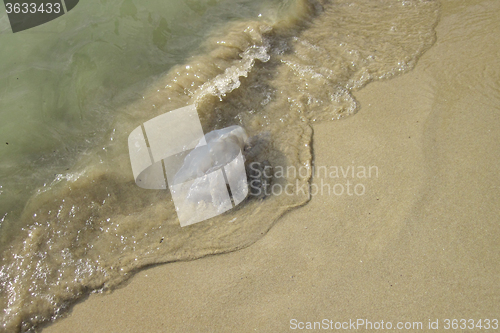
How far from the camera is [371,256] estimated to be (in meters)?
1.88

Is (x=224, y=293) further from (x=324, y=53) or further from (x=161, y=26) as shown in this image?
(x=161, y=26)

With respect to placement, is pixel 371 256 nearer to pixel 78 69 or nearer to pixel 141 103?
pixel 141 103

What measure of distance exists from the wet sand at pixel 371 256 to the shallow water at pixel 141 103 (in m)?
0.15

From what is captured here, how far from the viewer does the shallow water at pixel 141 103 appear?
2062mm

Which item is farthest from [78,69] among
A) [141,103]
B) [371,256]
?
[371,256]

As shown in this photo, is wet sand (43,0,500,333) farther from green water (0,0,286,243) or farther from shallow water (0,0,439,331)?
green water (0,0,286,243)

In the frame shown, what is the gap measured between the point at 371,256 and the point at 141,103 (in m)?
2.06

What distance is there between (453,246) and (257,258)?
1007mm

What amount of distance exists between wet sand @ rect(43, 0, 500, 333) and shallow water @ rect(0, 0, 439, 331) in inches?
5.9

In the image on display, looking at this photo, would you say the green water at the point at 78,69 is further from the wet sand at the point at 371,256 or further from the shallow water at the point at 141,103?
the wet sand at the point at 371,256

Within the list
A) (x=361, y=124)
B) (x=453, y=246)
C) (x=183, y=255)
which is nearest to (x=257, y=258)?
(x=183, y=255)

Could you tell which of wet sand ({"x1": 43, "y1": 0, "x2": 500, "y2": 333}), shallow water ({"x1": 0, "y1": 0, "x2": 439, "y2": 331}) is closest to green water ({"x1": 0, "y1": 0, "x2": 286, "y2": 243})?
shallow water ({"x1": 0, "y1": 0, "x2": 439, "y2": 331})

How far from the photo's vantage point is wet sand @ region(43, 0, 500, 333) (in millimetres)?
1745

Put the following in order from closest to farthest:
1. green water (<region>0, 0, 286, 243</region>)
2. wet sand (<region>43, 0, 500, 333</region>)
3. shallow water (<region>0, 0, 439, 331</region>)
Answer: wet sand (<region>43, 0, 500, 333</region>) → shallow water (<region>0, 0, 439, 331</region>) → green water (<region>0, 0, 286, 243</region>)
